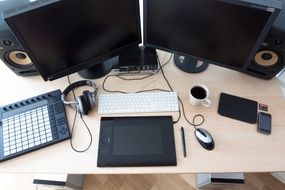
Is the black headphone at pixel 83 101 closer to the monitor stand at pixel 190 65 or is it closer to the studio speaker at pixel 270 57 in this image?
the monitor stand at pixel 190 65

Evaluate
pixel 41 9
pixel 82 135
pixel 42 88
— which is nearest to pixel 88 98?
pixel 82 135

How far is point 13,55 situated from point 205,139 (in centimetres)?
92

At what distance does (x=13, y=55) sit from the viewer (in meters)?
1.09

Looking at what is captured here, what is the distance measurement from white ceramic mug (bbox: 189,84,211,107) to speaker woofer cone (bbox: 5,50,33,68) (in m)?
0.76

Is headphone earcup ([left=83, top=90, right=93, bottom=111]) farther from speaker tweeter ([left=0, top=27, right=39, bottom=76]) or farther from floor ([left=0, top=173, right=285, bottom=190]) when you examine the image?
floor ([left=0, top=173, right=285, bottom=190])

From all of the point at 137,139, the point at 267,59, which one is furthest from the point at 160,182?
the point at 267,59

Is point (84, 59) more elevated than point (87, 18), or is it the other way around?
point (87, 18)

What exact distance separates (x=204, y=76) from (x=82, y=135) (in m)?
0.63

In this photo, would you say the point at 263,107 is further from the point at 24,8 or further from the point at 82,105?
the point at 24,8

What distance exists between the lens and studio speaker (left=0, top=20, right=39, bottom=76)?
940 millimetres

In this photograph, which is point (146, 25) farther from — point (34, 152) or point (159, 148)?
point (34, 152)

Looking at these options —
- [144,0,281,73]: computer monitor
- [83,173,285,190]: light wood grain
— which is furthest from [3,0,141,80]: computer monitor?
[83,173,285,190]: light wood grain

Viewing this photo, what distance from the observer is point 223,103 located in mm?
1055

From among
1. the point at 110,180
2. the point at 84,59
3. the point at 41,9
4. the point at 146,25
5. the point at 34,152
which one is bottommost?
the point at 110,180
